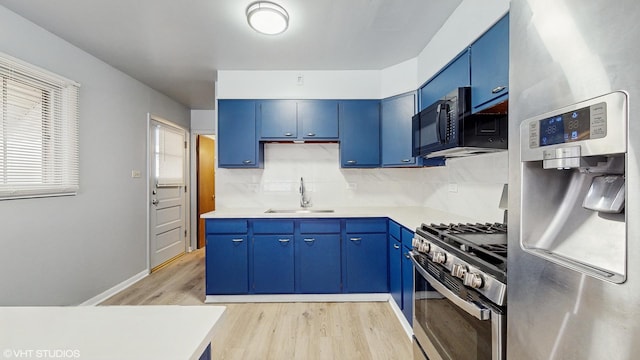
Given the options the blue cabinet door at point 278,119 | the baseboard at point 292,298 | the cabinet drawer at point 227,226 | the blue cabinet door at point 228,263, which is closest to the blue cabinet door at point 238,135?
the blue cabinet door at point 278,119

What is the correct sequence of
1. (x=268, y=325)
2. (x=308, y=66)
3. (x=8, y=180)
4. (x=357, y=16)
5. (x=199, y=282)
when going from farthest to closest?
(x=199, y=282), (x=308, y=66), (x=268, y=325), (x=357, y=16), (x=8, y=180)

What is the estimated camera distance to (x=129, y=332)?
0.60m

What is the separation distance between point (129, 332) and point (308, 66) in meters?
2.80

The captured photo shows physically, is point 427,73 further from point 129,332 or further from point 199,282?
point 199,282

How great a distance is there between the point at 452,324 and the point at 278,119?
240 centimetres

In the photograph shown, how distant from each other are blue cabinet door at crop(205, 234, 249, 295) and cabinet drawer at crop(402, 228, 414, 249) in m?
1.48

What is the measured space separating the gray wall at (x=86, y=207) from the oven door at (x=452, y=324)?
9.21 ft

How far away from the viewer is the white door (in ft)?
11.7

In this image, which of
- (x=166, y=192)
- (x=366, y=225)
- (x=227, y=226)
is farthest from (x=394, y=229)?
(x=166, y=192)

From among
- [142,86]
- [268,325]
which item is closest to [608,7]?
[268,325]

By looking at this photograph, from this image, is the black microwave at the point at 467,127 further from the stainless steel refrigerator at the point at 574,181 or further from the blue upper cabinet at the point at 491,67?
the stainless steel refrigerator at the point at 574,181

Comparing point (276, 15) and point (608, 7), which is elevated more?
point (276, 15)

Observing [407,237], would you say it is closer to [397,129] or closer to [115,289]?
[397,129]

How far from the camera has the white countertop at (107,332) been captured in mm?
529
